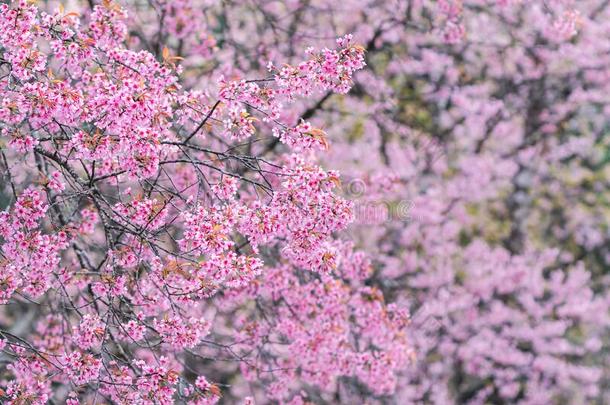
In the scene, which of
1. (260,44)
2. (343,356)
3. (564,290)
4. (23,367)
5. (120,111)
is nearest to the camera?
(120,111)

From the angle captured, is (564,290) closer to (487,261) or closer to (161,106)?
(487,261)

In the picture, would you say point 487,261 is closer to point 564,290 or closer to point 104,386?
point 564,290

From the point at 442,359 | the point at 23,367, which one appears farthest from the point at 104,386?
the point at 442,359

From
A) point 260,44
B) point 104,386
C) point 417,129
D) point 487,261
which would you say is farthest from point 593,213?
point 104,386

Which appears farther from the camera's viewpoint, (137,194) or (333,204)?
(137,194)

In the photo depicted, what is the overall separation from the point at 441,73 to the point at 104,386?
7177 mm

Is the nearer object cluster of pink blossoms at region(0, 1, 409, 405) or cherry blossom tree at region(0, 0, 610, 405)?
cluster of pink blossoms at region(0, 1, 409, 405)

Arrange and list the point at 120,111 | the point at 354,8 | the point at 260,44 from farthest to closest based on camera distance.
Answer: the point at 354,8 → the point at 260,44 → the point at 120,111

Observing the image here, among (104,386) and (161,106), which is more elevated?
(161,106)

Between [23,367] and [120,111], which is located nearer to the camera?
[120,111]

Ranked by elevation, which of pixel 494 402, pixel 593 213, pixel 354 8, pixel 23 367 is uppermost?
pixel 354 8

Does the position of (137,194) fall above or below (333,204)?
above

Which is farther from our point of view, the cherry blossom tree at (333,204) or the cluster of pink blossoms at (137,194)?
the cherry blossom tree at (333,204)

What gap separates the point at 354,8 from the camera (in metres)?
9.65
